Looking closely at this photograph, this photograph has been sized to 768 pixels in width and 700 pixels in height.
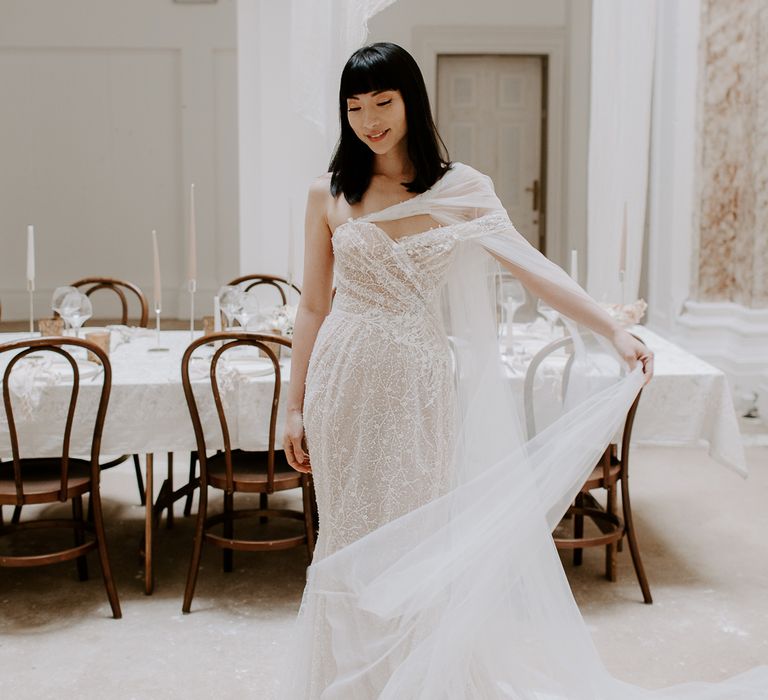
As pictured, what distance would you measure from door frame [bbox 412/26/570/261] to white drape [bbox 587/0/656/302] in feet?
11.9

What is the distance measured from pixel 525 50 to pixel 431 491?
7.21 meters

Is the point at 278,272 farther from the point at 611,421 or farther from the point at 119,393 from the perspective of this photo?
the point at 611,421

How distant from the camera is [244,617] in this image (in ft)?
10.8

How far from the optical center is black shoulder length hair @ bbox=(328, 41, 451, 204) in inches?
78.2

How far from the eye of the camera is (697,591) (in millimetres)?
Result: 3545

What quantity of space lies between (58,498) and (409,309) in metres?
1.60

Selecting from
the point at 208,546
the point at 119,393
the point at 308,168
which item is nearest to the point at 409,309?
the point at 119,393

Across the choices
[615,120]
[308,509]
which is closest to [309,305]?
[308,509]

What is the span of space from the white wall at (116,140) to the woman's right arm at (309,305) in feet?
23.9

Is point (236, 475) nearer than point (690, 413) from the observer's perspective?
Yes

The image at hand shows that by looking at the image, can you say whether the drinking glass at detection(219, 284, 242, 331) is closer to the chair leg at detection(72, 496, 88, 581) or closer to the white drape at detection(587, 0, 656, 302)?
the chair leg at detection(72, 496, 88, 581)

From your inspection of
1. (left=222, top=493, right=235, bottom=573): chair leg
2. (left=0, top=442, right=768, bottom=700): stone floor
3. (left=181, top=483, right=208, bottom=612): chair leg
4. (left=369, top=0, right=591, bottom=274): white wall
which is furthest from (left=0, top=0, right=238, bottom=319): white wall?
(left=181, top=483, right=208, bottom=612): chair leg

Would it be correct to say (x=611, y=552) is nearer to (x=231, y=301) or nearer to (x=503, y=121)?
(x=231, y=301)

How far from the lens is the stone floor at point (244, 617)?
2.90 meters
